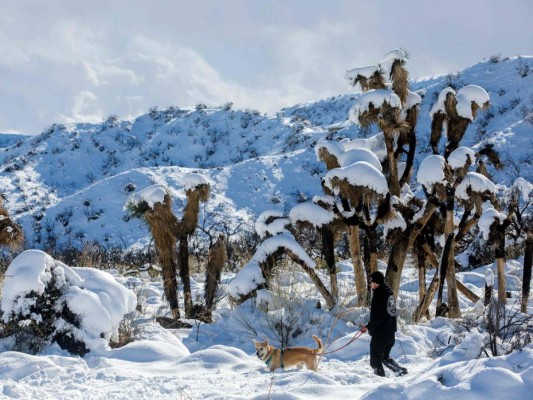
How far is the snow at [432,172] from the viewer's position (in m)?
8.60

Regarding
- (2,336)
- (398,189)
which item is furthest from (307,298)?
(2,336)

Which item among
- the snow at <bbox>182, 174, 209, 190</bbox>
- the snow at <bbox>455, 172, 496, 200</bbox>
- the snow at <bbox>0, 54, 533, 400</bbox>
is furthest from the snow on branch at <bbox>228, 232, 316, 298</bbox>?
the snow at <bbox>455, 172, 496, 200</bbox>

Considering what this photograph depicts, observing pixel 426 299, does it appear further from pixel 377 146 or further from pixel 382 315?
pixel 382 315

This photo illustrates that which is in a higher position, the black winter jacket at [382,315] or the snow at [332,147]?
the snow at [332,147]

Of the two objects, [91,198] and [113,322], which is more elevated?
[91,198]

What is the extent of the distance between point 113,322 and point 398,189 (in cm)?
551

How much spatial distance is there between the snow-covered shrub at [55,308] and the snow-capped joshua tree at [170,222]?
70.4 inches

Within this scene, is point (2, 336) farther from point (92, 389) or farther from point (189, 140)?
point (189, 140)

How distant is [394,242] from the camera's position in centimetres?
930

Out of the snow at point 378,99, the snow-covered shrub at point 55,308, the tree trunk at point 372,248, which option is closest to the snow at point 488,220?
the tree trunk at point 372,248

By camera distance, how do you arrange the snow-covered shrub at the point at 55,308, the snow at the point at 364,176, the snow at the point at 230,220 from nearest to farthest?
the snow at the point at 230,220 → the snow-covered shrub at the point at 55,308 → the snow at the point at 364,176

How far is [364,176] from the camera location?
8258mm

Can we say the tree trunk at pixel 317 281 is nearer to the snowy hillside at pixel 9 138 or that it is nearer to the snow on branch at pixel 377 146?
the snow on branch at pixel 377 146

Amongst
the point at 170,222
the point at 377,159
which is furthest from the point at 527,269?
the point at 170,222
